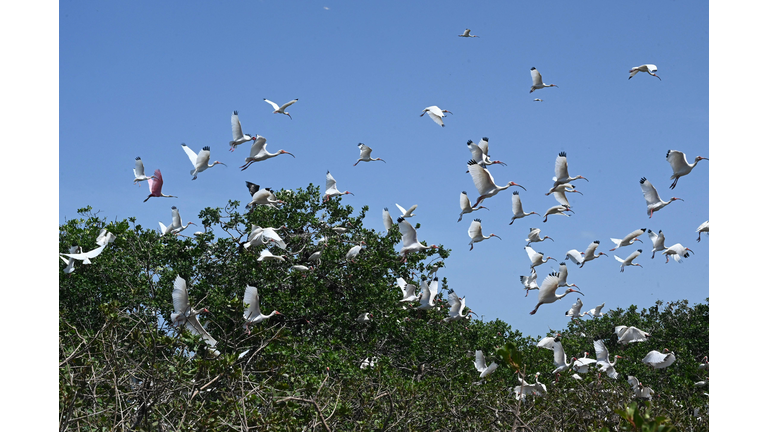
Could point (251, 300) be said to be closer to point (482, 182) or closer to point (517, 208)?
point (482, 182)

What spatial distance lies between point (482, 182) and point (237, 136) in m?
4.78

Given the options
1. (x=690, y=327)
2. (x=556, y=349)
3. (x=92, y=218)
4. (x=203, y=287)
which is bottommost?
(x=690, y=327)

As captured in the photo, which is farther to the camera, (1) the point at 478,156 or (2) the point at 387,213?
(2) the point at 387,213

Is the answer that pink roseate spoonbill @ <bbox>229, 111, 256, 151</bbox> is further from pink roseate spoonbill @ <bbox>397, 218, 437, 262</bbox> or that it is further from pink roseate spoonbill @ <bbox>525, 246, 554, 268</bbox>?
pink roseate spoonbill @ <bbox>525, 246, 554, 268</bbox>

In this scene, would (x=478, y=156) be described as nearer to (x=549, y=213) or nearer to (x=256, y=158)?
(x=549, y=213)

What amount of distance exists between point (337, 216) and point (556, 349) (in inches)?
250

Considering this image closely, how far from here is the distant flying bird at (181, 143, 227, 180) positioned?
1147 cm

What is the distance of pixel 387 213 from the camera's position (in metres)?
13.9

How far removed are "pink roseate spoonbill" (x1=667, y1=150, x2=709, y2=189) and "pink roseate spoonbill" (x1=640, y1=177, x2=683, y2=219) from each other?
77cm

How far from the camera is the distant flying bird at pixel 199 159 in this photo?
37.6 ft

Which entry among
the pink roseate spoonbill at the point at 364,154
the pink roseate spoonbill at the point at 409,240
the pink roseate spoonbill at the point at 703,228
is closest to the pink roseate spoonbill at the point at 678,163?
the pink roseate spoonbill at the point at 703,228

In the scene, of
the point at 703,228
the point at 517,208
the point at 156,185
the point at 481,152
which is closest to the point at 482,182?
the point at 481,152

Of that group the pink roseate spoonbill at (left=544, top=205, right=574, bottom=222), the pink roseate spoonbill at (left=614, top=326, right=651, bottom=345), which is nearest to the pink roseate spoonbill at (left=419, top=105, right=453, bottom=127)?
the pink roseate spoonbill at (left=544, top=205, right=574, bottom=222)
